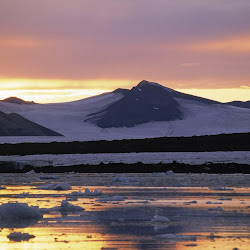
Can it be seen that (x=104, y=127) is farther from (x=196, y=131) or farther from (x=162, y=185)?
(x=162, y=185)

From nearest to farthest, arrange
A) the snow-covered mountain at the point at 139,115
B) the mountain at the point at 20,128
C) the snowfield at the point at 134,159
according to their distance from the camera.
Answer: the snowfield at the point at 134,159 < the mountain at the point at 20,128 < the snow-covered mountain at the point at 139,115

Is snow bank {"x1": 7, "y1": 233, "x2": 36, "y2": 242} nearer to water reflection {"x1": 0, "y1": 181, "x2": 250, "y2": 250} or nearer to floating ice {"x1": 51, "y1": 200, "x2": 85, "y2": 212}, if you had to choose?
water reflection {"x1": 0, "y1": 181, "x2": 250, "y2": 250}

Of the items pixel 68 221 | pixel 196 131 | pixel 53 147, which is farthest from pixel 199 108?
pixel 68 221

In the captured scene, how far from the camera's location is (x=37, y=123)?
Answer: 472 ft

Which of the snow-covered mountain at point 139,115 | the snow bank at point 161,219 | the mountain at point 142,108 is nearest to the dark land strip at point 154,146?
the snow bank at point 161,219

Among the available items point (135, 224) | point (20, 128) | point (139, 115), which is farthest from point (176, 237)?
point (139, 115)

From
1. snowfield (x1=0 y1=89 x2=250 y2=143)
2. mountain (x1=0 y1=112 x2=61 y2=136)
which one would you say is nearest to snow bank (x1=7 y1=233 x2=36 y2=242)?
snowfield (x1=0 y1=89 x2=250 y2=143)

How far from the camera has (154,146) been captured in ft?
178

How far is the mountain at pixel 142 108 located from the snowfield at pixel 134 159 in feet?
353

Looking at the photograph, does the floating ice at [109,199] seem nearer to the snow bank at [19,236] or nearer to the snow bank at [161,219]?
the snow bank at [161,219]

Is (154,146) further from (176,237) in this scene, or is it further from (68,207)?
(176,237)

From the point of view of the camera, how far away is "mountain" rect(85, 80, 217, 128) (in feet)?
541

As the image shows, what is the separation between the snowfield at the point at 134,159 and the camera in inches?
1601

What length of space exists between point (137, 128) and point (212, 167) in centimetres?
12534
